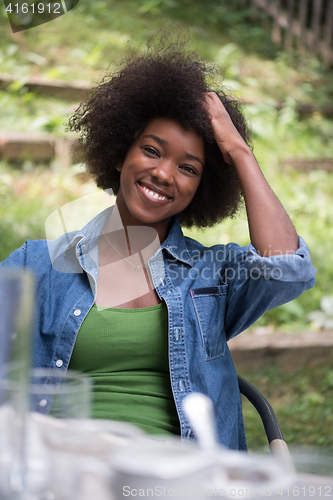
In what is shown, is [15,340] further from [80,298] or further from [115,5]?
[115,5]

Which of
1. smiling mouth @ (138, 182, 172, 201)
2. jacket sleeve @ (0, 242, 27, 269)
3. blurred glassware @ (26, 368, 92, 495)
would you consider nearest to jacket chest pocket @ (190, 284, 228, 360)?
smiling mouth @ (138, 182, 172, 201)

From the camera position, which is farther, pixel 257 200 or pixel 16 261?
pixel 16 261

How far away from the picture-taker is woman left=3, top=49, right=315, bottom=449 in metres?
1.45

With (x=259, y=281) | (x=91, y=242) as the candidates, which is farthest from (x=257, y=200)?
(x=91, y=242)

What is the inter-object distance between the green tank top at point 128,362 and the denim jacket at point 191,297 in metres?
0.04

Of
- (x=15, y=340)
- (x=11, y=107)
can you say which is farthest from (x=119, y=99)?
(x=11, y=107)

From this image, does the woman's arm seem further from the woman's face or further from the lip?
the lip

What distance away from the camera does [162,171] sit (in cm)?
158

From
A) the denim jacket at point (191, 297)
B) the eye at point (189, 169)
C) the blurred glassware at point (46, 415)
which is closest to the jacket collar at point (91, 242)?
the denim jacket at point (191, 297)

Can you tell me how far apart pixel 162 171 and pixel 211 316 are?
1.64ft

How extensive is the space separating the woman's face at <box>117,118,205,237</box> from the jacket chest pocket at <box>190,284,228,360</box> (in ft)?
1.03

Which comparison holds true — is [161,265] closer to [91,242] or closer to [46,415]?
[91,242]

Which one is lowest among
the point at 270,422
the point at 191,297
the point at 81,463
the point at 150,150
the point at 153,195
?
the point at 270,422

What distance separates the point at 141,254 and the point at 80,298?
1.01 ft
